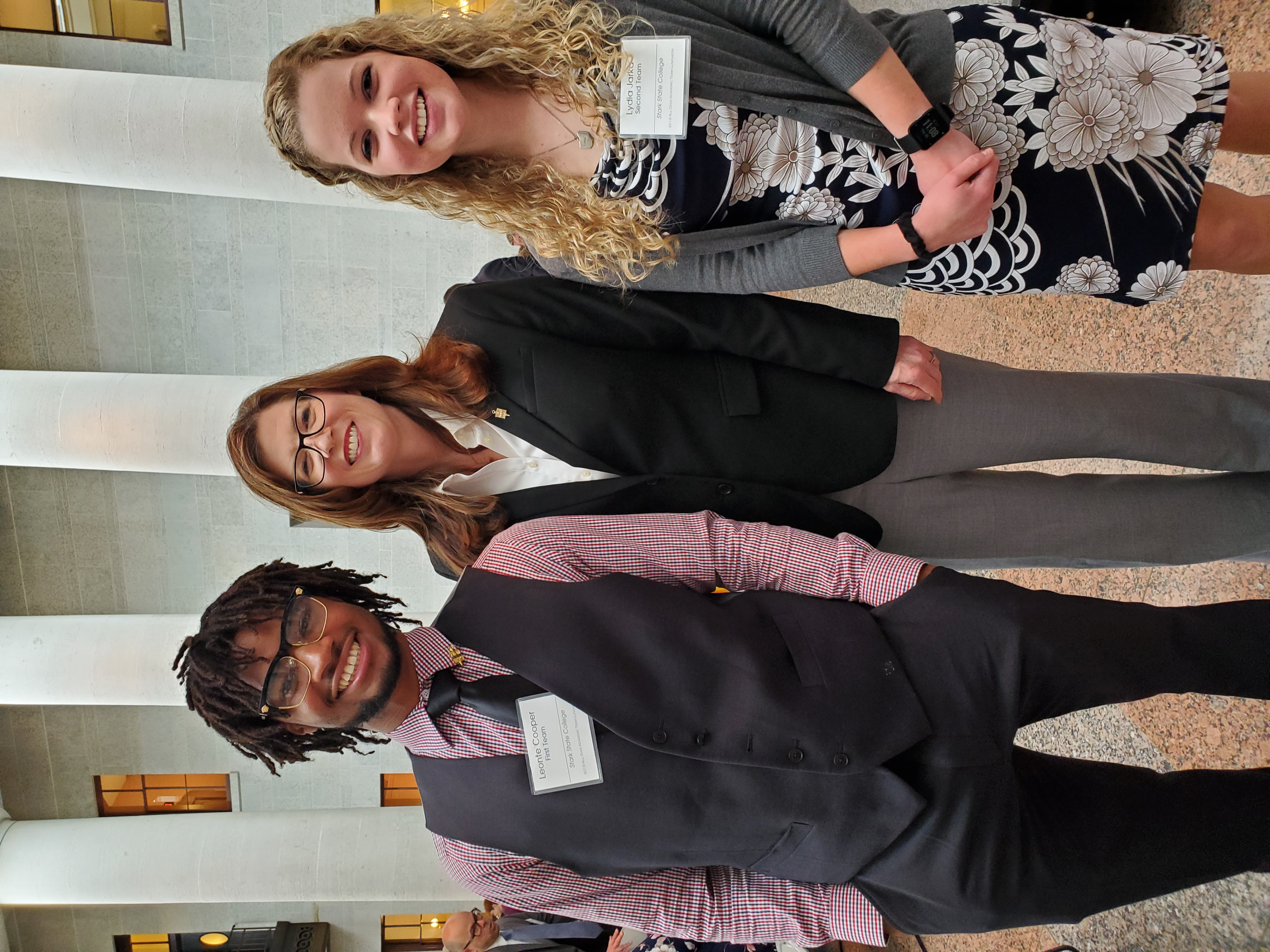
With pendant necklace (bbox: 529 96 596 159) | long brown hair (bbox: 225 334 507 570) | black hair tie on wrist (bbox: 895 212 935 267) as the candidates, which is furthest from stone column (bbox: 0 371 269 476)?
black hair tie on wrist (bbox: 895 212 935 267)

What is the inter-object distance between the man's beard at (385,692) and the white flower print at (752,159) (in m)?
1.33

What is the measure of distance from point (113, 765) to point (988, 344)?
6.32 metres

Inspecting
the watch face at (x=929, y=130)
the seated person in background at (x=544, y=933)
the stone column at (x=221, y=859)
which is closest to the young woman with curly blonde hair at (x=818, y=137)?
the watch face at (x=929, y=130)

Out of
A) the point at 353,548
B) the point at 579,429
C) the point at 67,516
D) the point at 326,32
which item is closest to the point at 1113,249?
the point at 579,429

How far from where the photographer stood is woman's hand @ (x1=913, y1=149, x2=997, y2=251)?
1768 mm

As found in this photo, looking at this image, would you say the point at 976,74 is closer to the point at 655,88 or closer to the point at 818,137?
the point at 818,137

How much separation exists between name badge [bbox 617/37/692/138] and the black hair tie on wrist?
1.77ft

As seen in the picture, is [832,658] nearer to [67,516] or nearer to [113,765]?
[67,516]

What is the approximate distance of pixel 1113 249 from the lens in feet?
6.35

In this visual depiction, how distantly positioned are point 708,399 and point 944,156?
80cm

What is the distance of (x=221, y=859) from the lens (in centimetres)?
538

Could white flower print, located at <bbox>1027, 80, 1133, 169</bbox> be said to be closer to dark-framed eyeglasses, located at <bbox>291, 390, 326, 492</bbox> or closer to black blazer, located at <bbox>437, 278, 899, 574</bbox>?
black blazer, located at <bbox>437, 278, 899, 574</bbox>

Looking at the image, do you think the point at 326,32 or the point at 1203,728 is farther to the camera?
the point at 1203,728

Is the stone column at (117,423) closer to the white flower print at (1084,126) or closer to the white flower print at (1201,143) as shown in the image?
the white flower print at (1084,126)
